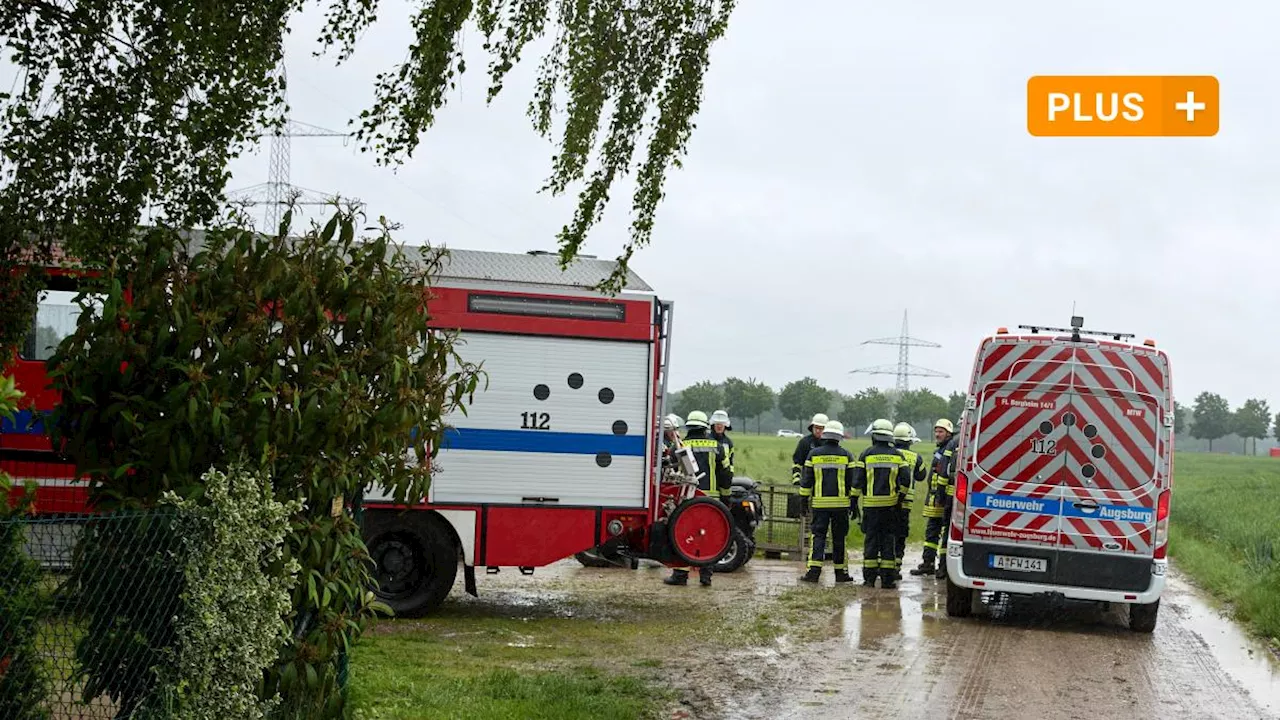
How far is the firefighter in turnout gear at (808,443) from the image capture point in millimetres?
17562

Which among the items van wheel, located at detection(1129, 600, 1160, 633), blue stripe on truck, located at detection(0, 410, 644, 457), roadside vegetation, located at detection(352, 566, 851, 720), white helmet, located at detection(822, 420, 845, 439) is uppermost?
white helmet, located at detection(822, 420, 845, 439)

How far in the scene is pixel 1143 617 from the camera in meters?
13.4

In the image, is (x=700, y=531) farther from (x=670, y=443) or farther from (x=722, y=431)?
(x=722, y=431)

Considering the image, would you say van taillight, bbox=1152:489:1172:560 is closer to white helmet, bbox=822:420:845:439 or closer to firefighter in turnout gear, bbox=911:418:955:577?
firefighter in turnout gear, bbox=911:418:955:577

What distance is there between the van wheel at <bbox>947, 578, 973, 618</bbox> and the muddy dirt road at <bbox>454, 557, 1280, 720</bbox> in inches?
4.4

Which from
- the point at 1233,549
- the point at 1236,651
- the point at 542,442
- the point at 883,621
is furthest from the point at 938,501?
the point at 1233,549

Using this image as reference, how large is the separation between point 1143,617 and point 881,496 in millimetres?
3289

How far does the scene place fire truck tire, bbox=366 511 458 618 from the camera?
12.4 meters

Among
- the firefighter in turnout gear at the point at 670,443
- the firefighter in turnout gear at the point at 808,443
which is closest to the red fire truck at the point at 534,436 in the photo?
the firefighter in turnout gear at the point at 670,443

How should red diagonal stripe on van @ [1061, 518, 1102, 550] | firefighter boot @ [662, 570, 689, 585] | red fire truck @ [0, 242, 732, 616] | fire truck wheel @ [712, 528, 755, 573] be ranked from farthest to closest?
fire truck wheel @ [712, 528, 755, 573] → firefighter boot @ [662, 570, 689, 585] → red diagonal stripe on van @ [1061, 518, 1102, 550] → red fire truck @ [0, 242, 732, 616]

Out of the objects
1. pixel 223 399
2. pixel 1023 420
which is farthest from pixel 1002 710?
pixel 223 399

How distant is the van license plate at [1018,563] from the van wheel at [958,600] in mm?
500

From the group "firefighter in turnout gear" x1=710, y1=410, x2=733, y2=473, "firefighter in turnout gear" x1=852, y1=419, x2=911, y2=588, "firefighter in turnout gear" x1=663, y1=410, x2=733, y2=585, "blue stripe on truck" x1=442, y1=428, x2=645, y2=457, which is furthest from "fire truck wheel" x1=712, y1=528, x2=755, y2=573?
"blue stripe on truck" x1=442, y1=428, x2=645, y2=457

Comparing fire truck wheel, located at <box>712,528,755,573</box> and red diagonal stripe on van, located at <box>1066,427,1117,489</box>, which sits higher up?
red diagonal stripe on van, located at <box>1066,427,1117,489</box>
